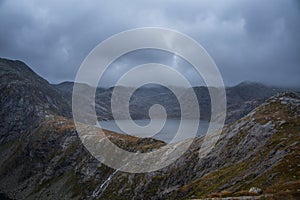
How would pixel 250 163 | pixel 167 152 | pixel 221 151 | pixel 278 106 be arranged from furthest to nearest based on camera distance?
pixel 167 152 < pixel 278 106 < pixel 221 151 < pixel 250 163

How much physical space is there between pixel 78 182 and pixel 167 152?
70866 mm

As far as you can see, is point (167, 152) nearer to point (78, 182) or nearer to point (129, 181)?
point (129, 181)

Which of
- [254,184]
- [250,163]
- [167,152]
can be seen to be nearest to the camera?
[254,184]

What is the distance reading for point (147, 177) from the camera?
146m

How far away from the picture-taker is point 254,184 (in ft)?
230

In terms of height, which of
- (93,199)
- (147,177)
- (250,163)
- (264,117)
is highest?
(264,117)

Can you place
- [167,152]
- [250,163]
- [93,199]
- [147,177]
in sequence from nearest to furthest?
[250,163], [147,177], [167,152], [93,199]

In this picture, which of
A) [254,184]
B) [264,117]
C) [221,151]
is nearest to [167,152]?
[221,151]

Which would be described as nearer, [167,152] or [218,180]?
[218,180]

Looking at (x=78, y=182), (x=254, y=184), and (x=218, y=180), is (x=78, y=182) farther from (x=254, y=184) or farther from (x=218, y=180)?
(x=254, y=184)

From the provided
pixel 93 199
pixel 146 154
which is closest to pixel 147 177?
pixel 146 154

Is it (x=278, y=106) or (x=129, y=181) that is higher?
(x=278, y=106)

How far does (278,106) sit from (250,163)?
46.6 m

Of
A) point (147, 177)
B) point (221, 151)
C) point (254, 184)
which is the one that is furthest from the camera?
point (147, 177)
